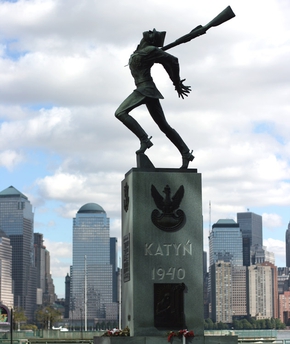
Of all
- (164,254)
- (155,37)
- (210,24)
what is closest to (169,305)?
(164,254)

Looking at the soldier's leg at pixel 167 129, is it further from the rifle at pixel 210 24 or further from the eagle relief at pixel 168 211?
the rifle at pixel 210 24

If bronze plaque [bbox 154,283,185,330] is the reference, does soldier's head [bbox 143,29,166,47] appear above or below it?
above

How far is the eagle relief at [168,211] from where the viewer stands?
18.8m

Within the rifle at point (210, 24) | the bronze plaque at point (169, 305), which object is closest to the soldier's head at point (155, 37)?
the rifle at point (210, 24)

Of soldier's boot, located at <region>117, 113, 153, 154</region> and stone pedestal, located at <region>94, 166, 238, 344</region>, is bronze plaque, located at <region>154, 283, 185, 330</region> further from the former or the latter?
soldier's boot, located at <region>117, 113, 153, 154</region>

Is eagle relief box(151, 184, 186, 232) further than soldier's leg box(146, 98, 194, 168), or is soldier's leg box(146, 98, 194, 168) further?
soldier's leg box(146, 98, 194, 168)

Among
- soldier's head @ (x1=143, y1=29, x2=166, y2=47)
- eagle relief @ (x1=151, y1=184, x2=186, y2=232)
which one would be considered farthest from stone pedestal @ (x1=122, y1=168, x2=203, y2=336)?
soldier's head @ (x1=143, y1=29, x2=166, y2=47)

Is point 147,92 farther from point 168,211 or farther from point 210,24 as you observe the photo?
point 168,211

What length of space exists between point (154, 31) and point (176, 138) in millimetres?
2228

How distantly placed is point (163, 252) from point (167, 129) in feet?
8.58

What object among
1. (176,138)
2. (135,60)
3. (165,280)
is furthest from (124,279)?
(135,60)

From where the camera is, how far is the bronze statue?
19.2 metres

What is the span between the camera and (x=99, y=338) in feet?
61.4

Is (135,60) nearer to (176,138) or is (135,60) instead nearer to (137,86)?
(137,86)
